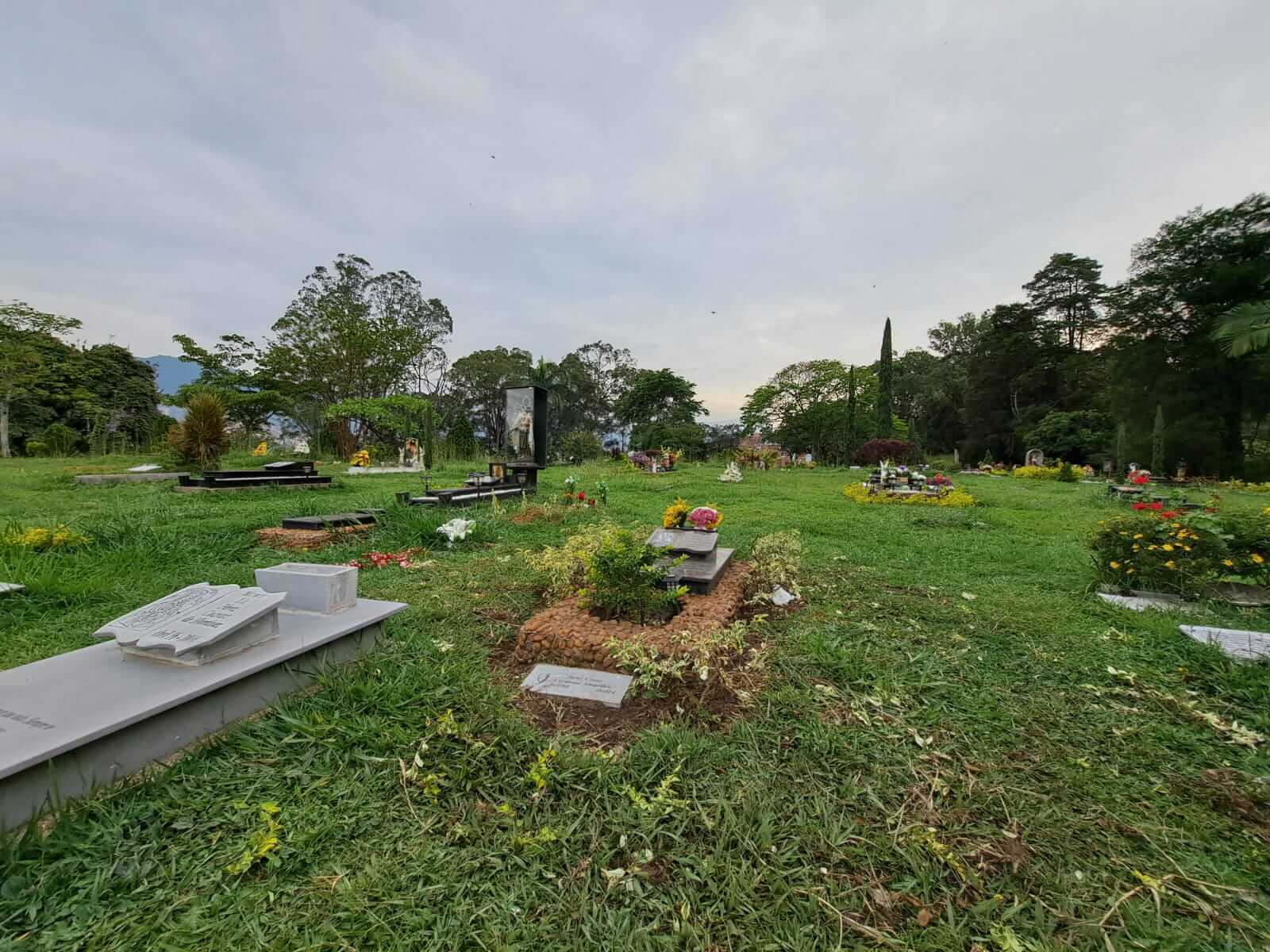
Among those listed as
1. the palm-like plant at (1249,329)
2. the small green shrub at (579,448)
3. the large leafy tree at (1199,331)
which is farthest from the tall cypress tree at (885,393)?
the palm-like plant at (1249,329)

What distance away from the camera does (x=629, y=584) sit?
10.1 feet

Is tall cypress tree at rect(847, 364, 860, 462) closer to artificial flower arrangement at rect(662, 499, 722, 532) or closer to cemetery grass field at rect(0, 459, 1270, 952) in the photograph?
artificial flower arrangement at rect(662, 499, 722, 532)

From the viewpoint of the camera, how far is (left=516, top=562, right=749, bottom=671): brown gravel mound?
8.90ft

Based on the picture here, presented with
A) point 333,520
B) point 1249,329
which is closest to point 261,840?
point 333,520

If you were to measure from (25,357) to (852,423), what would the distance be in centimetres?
3157

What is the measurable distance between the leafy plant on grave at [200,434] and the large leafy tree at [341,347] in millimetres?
10296

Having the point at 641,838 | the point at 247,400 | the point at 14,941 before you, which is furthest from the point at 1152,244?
the point at 247,400

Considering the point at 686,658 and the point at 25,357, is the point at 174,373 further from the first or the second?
the point at 686,658

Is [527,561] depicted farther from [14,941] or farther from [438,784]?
[14,941]

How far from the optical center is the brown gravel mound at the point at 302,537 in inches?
202

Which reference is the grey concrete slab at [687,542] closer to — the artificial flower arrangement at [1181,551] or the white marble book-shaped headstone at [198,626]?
the white marble book-shaped headstone at [198,626]

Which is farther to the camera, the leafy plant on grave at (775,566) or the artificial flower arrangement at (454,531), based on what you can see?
the artificial flower arrangement at (454,531)

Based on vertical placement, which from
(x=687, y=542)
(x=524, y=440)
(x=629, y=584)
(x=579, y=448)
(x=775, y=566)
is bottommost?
(x=775, y=566)

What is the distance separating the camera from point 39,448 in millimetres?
16234
